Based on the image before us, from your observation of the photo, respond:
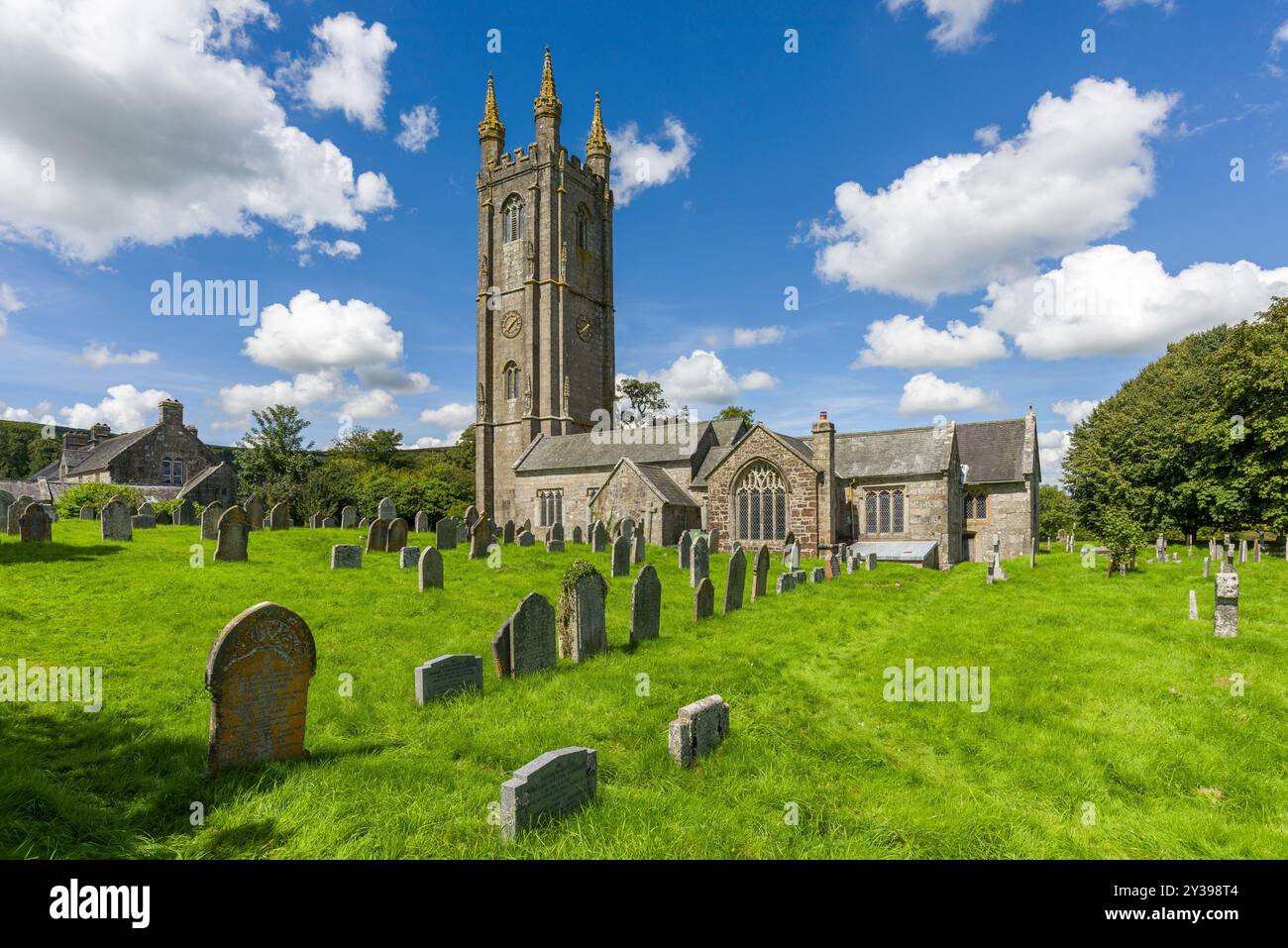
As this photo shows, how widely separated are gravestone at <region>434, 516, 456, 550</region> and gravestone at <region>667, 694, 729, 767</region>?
15.2 meters

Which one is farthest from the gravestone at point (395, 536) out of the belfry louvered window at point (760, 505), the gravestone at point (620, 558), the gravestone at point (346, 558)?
the belfry louvered window at point (760, 505)

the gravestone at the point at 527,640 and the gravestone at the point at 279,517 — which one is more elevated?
the gravestone at the point at 279,517

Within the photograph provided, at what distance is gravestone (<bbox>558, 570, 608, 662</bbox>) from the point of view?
8664mm

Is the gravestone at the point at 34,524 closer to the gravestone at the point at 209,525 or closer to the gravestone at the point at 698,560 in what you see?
the gravestone at the point at 209,525

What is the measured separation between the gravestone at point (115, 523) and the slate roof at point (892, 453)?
1006 inches

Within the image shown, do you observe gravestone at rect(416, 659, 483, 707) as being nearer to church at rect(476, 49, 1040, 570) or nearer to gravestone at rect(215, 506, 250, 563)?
gravestone at rect(215, 506, 250, 563)

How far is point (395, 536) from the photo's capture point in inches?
Answer: 726

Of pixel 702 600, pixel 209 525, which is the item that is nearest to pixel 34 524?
pixel 209 525

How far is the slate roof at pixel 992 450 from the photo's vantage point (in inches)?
1203

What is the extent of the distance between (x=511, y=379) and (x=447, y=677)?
3987 cm

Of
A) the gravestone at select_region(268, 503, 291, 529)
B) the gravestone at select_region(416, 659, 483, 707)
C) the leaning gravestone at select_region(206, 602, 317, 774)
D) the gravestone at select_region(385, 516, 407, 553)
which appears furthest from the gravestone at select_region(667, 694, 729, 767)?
the gravestone at select_region(268, 503, 291, 529)
